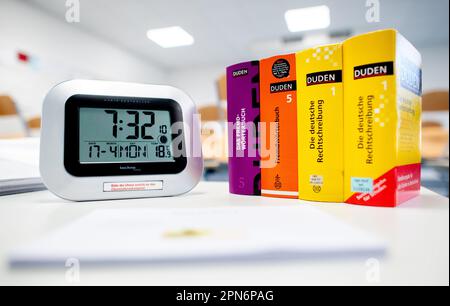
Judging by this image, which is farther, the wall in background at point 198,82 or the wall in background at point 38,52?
the wall in background at point 198,82

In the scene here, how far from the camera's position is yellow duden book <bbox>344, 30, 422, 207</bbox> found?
0.47 metres

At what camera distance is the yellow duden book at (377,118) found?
475 mm

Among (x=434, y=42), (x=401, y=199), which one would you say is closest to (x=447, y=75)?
(x=434, y=42)

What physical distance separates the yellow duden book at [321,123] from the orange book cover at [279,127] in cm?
2

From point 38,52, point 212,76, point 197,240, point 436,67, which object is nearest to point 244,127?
Answer: point 197,240

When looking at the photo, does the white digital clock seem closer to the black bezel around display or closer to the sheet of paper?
the black bezel around display

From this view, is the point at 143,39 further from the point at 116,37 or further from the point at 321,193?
the point at 321,193

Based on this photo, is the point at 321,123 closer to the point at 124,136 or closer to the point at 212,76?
the point at 124,136

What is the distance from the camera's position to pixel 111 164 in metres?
0.60

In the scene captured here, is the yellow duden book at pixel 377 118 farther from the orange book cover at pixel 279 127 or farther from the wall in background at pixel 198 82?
the wall in background at pixel 198 82

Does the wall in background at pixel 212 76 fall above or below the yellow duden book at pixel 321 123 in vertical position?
above

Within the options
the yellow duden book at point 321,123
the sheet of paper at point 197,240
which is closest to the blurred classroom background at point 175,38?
the yellow duden book at point 321,123

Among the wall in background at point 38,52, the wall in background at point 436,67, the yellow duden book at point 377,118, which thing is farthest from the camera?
the wall in background at point 436,67
